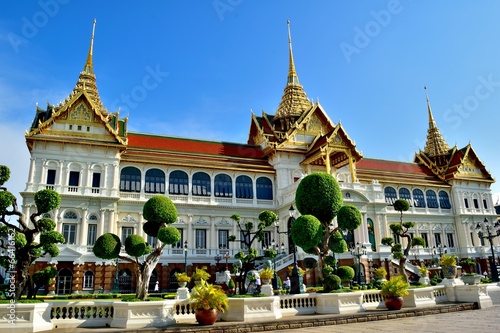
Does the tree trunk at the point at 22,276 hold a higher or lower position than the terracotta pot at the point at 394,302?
higher

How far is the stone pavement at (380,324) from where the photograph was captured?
11555 mm

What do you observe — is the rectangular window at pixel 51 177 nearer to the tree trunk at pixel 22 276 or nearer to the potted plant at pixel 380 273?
the tree trunk at pixel 22 276

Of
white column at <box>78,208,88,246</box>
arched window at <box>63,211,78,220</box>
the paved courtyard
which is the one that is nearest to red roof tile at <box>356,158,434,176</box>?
white column at <box>78,208,88,246</box>

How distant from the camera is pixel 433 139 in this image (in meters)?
54.5

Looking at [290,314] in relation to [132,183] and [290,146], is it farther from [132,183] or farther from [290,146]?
[290,146]

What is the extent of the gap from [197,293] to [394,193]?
35.2 m

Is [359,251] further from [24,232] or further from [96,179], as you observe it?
[24,232]

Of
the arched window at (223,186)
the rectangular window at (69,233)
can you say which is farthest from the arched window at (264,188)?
the rectangular window at (69,233)

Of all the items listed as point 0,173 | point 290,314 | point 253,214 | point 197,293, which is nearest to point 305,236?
point 290,314

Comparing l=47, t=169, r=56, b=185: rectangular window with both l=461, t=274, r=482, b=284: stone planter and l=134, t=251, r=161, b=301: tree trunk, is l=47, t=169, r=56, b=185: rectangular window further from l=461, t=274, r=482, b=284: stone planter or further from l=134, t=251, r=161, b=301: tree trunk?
l=461, t=274, r=482, b=284: stone planter

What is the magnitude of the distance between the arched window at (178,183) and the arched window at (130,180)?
8.40ft

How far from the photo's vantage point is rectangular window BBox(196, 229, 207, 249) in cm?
3312

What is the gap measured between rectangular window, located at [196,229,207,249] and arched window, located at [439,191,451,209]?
2817 centimetres

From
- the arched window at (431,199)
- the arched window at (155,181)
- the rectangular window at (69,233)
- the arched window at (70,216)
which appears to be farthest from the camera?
the arched window at (431,199)
